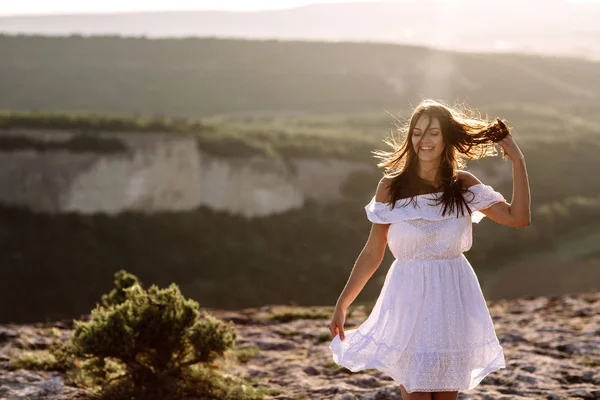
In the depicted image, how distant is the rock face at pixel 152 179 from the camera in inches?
1284

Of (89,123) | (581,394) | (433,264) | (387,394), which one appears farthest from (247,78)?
(433,264)

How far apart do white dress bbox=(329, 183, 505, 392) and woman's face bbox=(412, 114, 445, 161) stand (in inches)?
9.1

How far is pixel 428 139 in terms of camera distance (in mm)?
4609

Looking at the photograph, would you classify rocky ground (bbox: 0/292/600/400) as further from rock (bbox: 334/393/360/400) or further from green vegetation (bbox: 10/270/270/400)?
green vegetation (bbox: 10/270/270/400)

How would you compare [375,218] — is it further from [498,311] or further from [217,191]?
[217,191]

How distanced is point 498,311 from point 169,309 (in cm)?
684

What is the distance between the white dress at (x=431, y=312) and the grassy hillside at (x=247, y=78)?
77852 millimetres

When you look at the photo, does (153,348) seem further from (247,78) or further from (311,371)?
(247,78)

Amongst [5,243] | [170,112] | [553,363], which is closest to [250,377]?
[553,363]

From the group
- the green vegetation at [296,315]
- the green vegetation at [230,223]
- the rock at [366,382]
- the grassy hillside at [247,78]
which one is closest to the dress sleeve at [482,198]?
the rock at [366,382]

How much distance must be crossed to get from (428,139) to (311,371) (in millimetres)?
4728

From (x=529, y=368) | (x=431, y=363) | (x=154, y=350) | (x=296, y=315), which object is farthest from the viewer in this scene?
(x=296, y=315)

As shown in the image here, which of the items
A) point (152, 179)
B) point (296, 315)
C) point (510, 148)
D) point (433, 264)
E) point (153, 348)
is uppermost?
point (152, 179)

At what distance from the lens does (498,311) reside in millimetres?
12750
